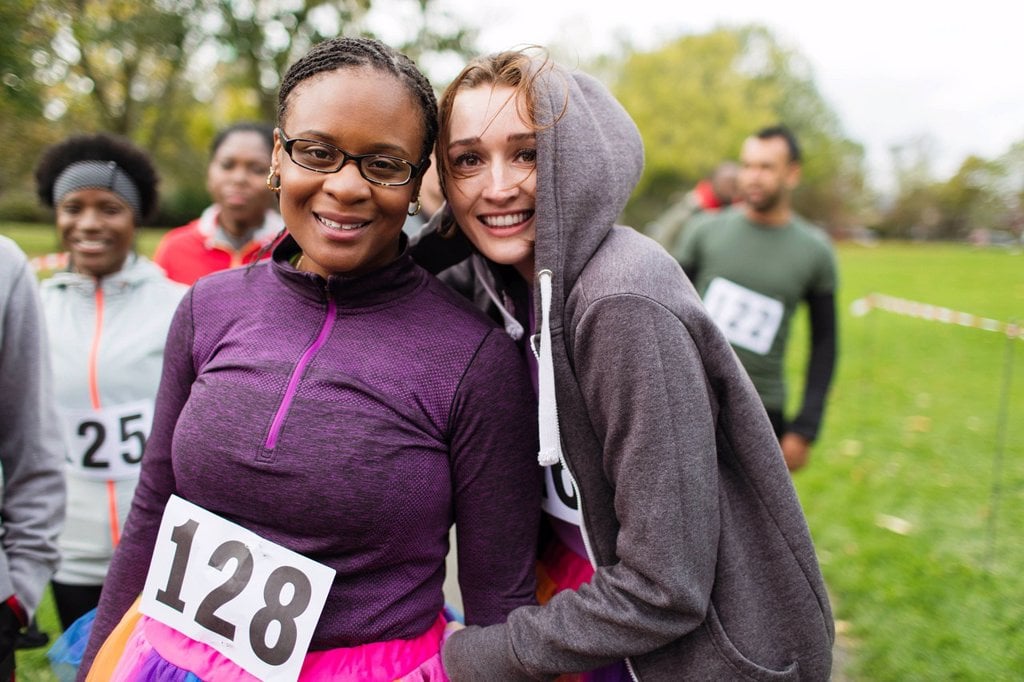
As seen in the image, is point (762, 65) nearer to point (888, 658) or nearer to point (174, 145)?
point (174, 145)

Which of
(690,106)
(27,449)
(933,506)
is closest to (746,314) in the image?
(933,506)

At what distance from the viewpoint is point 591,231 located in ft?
4.98

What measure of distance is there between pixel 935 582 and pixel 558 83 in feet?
11.8

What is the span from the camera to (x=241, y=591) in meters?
1.50

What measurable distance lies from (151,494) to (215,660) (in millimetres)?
396

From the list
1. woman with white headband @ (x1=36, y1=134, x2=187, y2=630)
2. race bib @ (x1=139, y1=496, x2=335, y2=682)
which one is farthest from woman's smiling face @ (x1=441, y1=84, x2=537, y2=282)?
woman with white headband @ (x1=36, y1=134, x2=187, y2=630)

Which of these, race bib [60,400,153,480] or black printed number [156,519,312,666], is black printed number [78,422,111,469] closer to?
race bib [60,400,153,480]

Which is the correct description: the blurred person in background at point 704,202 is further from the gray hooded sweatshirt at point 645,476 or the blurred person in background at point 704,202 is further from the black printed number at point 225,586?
the black printed number at point 225,586

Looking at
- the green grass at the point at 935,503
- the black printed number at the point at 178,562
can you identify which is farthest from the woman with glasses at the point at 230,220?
the green grass at the point at 935,503

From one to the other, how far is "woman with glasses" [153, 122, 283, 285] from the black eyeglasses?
2.30m

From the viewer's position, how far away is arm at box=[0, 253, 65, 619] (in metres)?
1.89

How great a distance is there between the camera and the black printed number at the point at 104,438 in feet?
8.51

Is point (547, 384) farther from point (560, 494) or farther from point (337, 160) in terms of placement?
point (337, 160)

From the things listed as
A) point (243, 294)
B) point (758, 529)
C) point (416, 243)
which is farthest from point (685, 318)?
point (243, 294)
